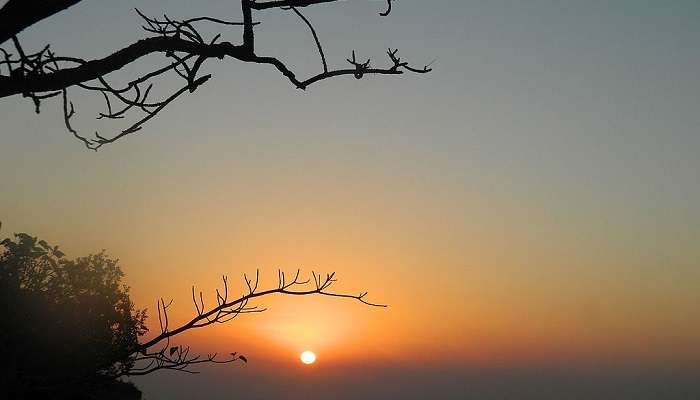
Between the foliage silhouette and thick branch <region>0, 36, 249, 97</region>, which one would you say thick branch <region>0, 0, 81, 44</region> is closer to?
thick branch <region>0, 36, 249, 97</region>

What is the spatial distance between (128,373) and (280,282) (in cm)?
88

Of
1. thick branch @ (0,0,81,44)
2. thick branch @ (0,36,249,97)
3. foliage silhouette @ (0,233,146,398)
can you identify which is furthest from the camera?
foliage silhouette @ (0,233,146,398)

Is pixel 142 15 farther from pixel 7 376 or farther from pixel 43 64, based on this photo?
pixel 7 376

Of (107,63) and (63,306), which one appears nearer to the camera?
(107,63)

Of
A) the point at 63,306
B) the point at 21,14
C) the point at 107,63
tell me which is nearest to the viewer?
the point at 21,14

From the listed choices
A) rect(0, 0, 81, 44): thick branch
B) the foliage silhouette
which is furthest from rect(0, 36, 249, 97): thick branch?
the foliage silhouette

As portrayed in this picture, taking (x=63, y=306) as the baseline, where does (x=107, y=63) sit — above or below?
below

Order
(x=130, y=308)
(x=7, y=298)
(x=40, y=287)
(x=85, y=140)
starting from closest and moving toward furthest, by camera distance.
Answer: (x=85, y=140), (x=7, y=298), (x=40, y=287), (x=130, y=308)

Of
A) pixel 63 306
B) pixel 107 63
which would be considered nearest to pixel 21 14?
pixel 107 63

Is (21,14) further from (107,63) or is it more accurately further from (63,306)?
(63,306)

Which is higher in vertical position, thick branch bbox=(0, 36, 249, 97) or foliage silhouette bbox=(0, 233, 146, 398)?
foliage silhouette bbox=(0, 233, 146, 398)

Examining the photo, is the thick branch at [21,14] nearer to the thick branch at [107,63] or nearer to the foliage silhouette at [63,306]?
the thick branch at [107,63]

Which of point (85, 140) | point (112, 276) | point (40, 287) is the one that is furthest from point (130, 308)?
point (85, 140)

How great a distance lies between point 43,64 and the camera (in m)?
3.48
